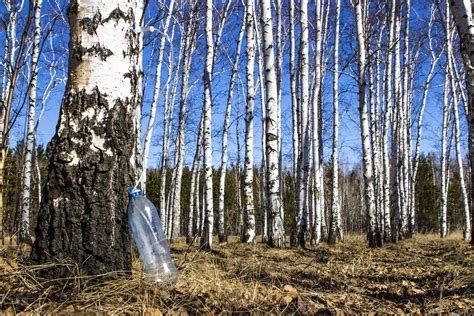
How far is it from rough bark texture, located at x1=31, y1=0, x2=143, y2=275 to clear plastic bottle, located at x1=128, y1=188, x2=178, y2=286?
0.22 ft

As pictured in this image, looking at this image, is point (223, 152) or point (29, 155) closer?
point (29, 155)

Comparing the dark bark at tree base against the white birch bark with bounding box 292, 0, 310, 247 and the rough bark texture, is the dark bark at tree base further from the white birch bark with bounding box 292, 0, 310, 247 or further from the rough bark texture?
the white birch bark with bounding box 292, 0, 310, 247

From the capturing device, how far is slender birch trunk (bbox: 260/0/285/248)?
7078 mm

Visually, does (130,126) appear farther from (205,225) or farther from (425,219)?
(425,219)

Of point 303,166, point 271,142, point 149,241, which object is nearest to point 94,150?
point 149,241

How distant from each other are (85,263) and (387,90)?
11.3 meters

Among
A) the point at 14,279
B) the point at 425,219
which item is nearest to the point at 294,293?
the point at 14,279

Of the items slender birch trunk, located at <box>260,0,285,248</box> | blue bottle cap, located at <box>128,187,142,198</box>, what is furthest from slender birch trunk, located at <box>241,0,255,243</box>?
blue bottle cap, located at <box>128,187,142,198</box>

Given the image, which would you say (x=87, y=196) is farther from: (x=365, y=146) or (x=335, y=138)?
(x=335, y=138)

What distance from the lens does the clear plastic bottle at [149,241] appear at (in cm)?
228

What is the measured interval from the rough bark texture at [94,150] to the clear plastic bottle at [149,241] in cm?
7

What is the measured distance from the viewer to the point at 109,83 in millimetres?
2328

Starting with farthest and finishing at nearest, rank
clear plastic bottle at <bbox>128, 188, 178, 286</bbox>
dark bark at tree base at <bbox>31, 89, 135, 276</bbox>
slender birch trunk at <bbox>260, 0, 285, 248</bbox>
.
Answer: slender birch trunk at <bbox>260, 0, 285, 248</bbox>, clear plastic bottle at <bbox>128, 188, 178, 286</bbox>, dark bark at tree base at <bbox>31, 89, 135, 276</bbox>

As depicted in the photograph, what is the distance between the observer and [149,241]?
258 cm
